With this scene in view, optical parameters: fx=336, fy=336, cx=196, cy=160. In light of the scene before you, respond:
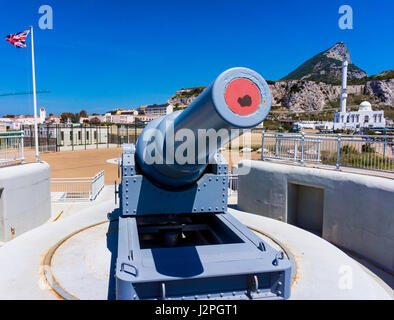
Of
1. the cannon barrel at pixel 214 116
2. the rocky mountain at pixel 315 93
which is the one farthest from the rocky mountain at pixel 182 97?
the cannon barrel at pixel 214 116

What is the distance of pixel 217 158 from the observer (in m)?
4.34

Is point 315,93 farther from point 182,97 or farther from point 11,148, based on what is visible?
point 11,148

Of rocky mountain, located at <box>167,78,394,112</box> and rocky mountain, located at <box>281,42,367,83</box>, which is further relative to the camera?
rocky mountain, located at <box>281,42,367,83</box>

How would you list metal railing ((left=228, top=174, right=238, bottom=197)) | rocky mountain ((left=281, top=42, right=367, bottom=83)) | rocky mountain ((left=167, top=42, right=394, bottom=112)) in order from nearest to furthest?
metal railing ((left=228, top=174, right=238, bottom=197)), rocky mountain ((left=167, top=42, right=394, bottom=112)), rocky mountain ((left=281, top=42, right=367, bottom=83))

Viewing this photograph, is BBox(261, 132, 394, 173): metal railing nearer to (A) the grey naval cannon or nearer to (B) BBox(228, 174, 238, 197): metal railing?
(B) BBox(228, 174, 238, 197): metal railing

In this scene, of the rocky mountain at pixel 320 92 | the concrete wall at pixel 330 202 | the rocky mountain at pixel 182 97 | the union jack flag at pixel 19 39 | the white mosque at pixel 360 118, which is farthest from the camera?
the rocky mountain at pixel 182 97

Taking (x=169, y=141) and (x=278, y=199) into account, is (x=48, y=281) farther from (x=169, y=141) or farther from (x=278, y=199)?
(x=278, y=199)

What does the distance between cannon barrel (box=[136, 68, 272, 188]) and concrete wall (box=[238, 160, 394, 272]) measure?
448 cm

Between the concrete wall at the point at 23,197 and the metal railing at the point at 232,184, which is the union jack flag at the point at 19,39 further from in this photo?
the metal railing at the point at 232,184

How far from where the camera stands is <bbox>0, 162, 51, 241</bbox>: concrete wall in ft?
24.1

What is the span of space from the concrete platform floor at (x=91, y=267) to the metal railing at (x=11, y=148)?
3651 mm

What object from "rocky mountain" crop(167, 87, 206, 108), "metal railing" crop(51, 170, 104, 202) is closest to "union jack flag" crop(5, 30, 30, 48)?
"metal railing" crop(51, 170, 104, 202)

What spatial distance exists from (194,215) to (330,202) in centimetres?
364

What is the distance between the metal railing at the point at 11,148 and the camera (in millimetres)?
8336
